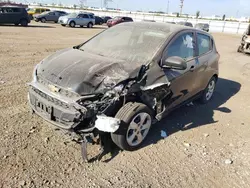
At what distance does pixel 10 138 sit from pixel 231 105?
4.90 m

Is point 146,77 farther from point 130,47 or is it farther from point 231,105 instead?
point 231,105

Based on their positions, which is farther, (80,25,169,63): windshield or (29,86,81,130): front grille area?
(80,25,169,63): windshield

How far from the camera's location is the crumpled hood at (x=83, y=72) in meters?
3.09

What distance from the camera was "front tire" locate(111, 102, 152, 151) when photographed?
3213mm

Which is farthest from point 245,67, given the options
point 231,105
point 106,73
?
point 106,73

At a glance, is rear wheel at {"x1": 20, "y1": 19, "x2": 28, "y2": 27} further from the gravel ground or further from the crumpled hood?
the crumpled hood

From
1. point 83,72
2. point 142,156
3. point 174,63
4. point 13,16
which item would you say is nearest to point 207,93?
point 174,63

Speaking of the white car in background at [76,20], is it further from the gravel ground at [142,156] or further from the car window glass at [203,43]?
the car window glass at [203,43]

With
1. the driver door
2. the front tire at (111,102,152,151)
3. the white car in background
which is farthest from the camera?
the white car in background

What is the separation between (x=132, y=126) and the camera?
11.1ft

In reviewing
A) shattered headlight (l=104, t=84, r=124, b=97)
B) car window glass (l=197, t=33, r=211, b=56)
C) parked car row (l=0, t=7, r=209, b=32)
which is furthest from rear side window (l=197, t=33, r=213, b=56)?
parked car row (l=0, t=7, r=209, b=32)

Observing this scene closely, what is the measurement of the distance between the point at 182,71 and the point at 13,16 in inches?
818

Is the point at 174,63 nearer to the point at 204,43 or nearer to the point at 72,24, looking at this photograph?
the point at 204,43

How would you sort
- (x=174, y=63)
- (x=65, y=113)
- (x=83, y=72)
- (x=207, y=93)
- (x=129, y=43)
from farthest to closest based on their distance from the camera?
(x=207, y=93), (x=129, y=43), (x=174, y=63), (x=83, y=72), (x=65, y=113)
